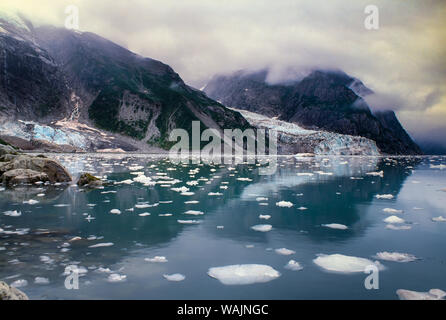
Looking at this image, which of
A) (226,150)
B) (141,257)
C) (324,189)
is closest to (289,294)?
(141,257)

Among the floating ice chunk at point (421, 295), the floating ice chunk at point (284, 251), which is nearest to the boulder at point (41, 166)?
the floating ice chunk at point (284, 251)

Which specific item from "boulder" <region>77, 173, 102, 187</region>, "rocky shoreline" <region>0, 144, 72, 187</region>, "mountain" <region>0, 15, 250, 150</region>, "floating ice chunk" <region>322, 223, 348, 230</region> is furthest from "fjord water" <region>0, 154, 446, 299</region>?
"mountain" <region>0, 15, 250, 150</region>

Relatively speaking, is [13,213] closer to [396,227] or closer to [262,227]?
[262,227]

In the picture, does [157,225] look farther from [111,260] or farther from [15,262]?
[15,262]

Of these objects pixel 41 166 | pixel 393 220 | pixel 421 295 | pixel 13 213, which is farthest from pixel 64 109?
pixel 421 295

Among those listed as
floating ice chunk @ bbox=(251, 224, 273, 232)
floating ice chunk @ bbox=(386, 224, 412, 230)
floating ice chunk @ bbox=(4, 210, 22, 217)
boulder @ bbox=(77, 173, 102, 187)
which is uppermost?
boulder @ bbox=(77, 173, 102, 187)

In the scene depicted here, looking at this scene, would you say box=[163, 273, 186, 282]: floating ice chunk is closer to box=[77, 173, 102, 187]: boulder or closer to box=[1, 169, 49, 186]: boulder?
box=[77, 173, 102, 187]: boulder
